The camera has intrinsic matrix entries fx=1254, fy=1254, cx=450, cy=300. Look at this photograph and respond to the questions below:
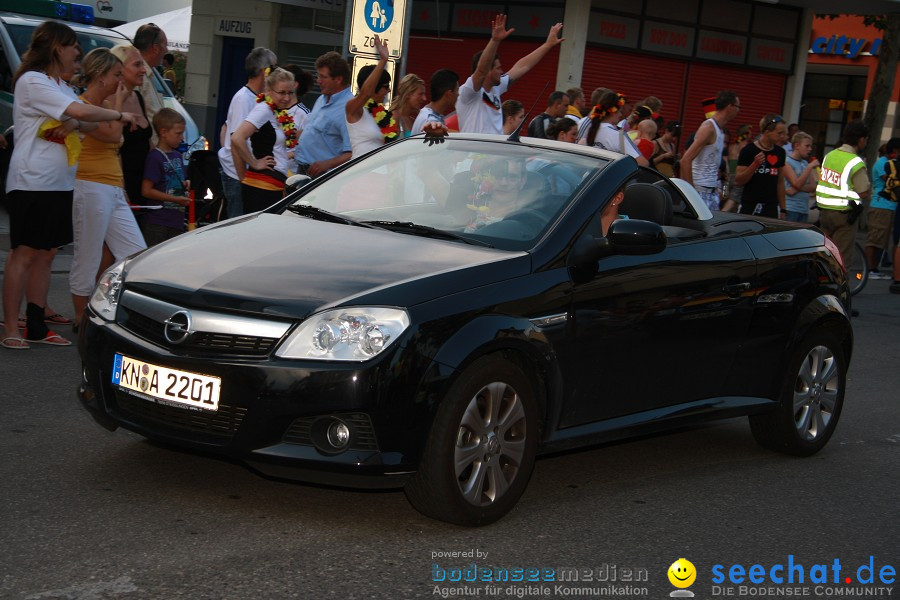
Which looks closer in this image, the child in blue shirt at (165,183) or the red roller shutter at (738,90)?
the child in blue shirt at (165,183)

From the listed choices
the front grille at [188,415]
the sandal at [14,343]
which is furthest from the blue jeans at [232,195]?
the front grille at [188,415]

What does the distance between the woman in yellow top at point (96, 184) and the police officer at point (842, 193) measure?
8919 millimetres

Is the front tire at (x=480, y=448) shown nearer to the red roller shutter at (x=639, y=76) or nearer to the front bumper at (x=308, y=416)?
the front bumper at (x=308, y=416)

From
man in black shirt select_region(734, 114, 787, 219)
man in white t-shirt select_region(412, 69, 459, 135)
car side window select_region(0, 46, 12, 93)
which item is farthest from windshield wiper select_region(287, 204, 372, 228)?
car side window select_region(0, 46, 12, 93)

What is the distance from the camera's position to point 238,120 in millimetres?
10461

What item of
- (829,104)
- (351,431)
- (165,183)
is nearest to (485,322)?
(351,431)

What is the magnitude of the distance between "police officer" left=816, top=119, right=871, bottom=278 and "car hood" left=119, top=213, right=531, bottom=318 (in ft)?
32.4

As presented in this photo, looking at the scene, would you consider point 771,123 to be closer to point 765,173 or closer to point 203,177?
point 765,173

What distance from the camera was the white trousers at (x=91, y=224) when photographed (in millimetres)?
7906

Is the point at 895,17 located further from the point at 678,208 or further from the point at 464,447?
the point at 464,447

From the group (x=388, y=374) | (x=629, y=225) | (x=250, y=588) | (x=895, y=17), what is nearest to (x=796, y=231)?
(x=629, y=225)

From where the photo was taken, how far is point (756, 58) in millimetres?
27375

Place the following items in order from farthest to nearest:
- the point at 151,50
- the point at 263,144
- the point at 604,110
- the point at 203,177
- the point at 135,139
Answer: the point at 604,110 → the point at 203,177 → the point at 151,50 → the point at 263,144 → the point at 135,139

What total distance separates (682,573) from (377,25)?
8.98 meters
